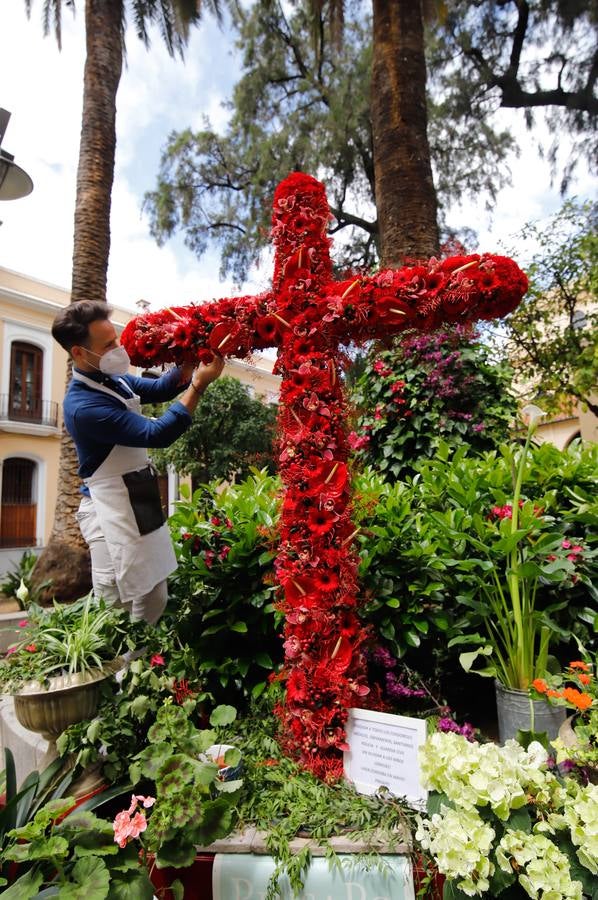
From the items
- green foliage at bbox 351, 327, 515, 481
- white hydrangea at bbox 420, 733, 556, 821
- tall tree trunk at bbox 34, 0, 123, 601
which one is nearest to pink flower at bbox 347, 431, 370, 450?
green foliage at bbox 351, 327, 515, 481

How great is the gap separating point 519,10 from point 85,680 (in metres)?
11.8

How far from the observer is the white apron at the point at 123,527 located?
2193 mm

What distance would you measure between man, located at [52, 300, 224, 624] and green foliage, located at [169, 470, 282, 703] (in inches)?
10.9

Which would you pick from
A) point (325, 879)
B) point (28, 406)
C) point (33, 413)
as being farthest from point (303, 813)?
point (28, 406)

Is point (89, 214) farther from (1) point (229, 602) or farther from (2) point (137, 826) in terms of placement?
(2) point (137, 826)

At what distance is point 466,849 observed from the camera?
1209 millimetres

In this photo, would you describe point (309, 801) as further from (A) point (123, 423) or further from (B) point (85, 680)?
(A) point (123, 423)

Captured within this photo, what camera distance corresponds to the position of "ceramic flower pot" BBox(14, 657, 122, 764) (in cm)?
183

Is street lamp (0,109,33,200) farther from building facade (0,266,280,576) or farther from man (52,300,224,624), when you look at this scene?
building facade (0,266,280,576)

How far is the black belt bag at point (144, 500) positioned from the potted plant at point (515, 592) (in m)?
1.32

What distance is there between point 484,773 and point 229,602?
150 cm

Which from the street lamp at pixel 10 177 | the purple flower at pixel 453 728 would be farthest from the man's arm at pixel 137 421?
the street lamp at pixel 10 177

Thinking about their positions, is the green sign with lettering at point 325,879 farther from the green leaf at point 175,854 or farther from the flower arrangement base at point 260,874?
the green leaf at point 175,854

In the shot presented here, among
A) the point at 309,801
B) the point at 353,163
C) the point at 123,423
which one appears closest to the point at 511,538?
the point at 309,801
